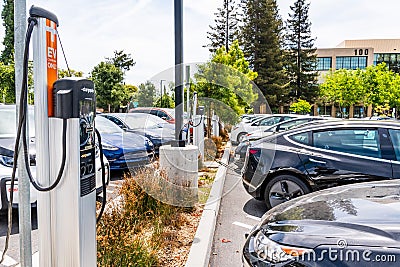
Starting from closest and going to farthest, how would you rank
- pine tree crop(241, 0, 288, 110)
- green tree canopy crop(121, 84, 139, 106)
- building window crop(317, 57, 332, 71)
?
green tree canopy crop(121, 84, 139, 106)
pine tree crop(241, 0, 288, 110)
building window crop(317, 57, 332, 71)

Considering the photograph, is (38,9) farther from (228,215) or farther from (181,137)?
(228,215)

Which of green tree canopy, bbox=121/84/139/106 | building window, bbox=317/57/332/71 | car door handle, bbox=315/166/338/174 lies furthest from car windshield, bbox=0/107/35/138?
building window, bbox=317/57/332/71

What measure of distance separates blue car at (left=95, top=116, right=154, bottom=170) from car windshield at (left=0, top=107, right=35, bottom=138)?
2.45 metres

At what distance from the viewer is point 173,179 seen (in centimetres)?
494

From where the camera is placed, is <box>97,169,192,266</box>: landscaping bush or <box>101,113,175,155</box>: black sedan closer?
<box>97,169,192,266</box>: landscaping bush

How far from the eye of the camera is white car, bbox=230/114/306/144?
1160cm

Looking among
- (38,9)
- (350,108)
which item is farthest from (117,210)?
(350,108)

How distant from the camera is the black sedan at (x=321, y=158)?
16.4ft

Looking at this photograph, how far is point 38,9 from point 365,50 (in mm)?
64968

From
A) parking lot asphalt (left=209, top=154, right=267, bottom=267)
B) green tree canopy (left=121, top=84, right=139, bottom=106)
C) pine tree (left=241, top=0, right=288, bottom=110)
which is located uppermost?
pine tree (left=241, top=0, right=288, bottom=110)

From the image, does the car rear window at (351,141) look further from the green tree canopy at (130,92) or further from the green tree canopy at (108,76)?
the green tree canopy at (108,76)

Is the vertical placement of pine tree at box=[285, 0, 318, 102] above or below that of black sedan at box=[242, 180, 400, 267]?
above

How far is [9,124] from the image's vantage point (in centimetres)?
542

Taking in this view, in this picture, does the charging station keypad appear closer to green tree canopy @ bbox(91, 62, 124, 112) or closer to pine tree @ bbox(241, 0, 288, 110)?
green tree canopy @ bbox(91, 62, 124, 112)
